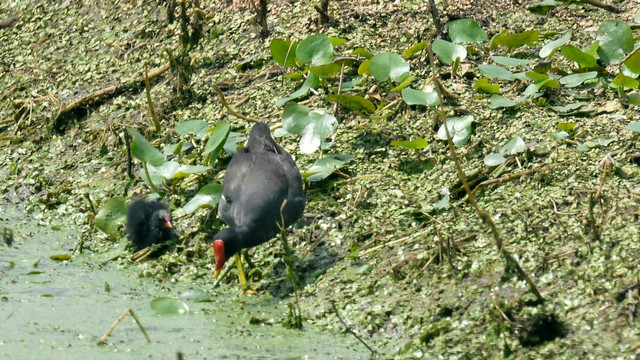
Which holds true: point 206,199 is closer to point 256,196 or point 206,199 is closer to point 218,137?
point 218,137

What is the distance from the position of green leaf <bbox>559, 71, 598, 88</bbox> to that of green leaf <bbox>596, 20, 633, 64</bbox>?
0.22m

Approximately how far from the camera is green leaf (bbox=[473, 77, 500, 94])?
21.0 ft

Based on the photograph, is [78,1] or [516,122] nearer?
[516,122]

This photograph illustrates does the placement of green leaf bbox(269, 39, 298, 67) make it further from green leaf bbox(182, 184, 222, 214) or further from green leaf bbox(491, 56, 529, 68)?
green leaf bbox(491, 56, 529, 68)

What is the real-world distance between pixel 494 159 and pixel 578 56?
111 centimetres

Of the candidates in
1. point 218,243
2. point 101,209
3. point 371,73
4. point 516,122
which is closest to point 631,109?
point 516,122

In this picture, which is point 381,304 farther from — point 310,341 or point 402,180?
point 402,180

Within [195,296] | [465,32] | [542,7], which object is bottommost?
[195,296]

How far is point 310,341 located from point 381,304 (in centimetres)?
46

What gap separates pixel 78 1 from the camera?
890cm

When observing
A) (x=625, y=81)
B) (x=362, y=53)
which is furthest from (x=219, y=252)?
(x=625, y=81)

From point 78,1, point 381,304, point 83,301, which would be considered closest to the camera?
point 381,304

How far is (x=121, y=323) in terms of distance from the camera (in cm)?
471

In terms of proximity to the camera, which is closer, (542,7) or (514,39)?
(514,39)
